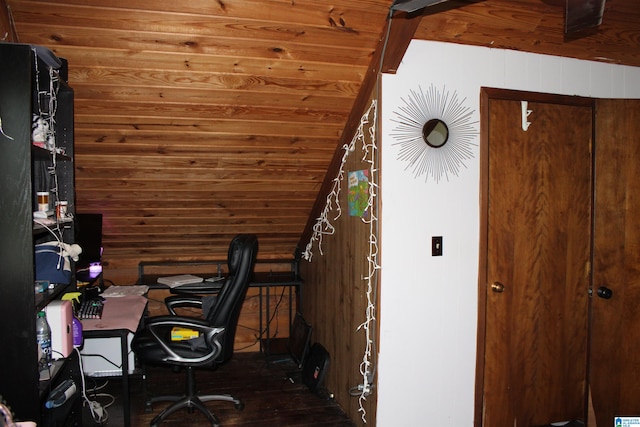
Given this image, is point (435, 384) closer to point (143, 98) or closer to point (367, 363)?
point (367, 363)

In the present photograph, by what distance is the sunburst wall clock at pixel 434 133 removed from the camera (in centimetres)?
240

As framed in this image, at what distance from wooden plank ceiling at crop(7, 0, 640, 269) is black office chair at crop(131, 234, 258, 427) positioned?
688 mm

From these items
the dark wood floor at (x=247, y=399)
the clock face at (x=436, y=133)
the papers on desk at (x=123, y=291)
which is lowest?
the dark wood floor at (x=247, y=399)

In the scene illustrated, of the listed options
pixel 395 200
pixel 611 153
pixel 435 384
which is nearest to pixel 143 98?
pixel 395 200

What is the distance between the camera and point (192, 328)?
2.64 meters

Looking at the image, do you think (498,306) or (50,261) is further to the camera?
(498,306)

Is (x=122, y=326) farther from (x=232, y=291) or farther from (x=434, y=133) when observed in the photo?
(x=434, y=133)

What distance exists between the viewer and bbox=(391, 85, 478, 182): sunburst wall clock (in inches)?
94.6

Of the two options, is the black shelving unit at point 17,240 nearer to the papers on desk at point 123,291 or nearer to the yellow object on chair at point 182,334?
the yellow object on chair at point 182,334

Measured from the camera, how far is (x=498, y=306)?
2584mm

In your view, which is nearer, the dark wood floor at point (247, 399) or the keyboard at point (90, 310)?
the keyboard at point (90, 310)

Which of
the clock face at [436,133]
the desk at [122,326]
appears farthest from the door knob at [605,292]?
the desk at [122,326]

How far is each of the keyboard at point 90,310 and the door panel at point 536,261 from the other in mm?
2212

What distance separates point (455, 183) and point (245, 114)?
1.26m
